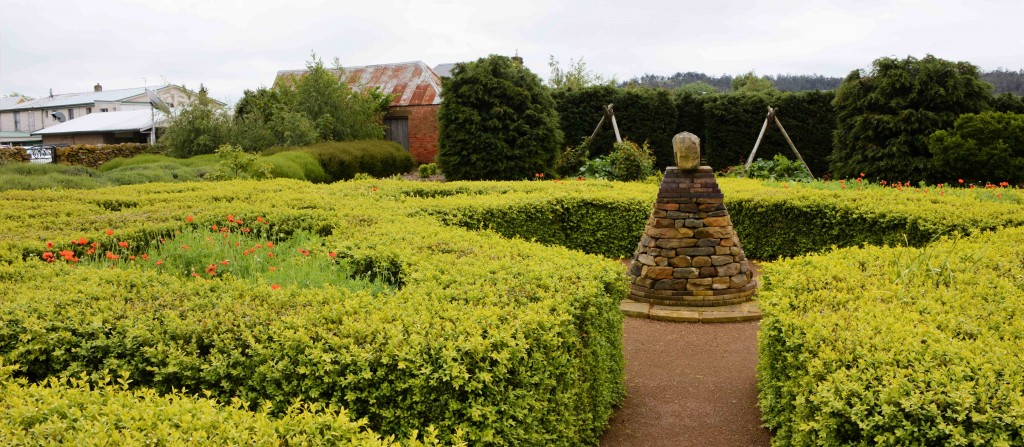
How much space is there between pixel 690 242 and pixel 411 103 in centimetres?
2142

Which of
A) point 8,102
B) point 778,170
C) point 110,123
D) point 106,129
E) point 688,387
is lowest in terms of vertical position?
point 688,387

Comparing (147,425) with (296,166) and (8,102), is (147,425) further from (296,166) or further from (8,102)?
(8,102)

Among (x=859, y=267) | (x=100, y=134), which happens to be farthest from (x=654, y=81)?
(x=859, y=267)

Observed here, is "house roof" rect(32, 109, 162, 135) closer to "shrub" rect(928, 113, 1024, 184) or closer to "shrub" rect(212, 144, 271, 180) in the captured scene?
"shrub" rect(212, 144, 271, 180)

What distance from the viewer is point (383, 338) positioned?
3430 mm

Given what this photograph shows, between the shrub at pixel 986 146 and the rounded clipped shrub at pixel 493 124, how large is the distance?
7942mm

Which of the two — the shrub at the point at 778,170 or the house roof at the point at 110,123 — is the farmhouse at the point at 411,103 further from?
the shrub at the point at 778,170

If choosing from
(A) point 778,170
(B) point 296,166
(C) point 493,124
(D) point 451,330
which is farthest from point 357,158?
(D) point 451,330

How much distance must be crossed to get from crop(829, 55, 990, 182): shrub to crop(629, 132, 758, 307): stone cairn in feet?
29.9

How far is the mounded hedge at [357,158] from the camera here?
18.2m

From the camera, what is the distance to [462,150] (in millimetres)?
15734

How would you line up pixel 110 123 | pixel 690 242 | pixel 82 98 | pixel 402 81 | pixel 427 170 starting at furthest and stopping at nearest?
pixel 82 98, pixel 110 123, pixel 402 81, pixel 427 170, pixel 690 242

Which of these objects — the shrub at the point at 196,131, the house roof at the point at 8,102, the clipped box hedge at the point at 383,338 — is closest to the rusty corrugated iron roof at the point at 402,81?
the shrub at the point at 196,131

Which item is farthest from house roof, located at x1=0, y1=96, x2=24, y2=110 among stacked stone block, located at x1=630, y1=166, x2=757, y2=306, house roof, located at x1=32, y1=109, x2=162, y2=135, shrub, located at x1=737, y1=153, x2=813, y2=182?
stacked stone block, located at x1=630, y1=166, x2=757, y2=306
